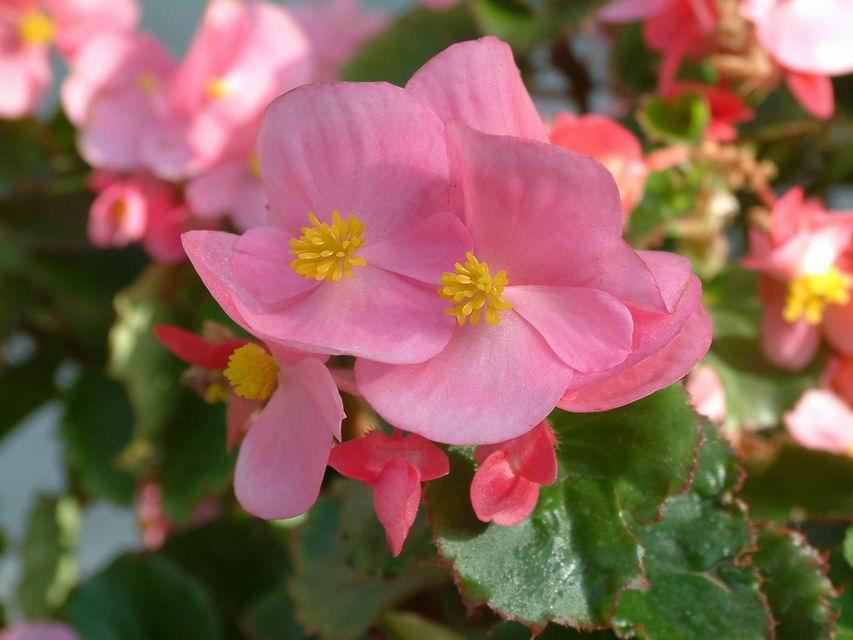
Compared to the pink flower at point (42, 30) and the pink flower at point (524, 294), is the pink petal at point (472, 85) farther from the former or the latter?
the pink flower at point (42, 30)

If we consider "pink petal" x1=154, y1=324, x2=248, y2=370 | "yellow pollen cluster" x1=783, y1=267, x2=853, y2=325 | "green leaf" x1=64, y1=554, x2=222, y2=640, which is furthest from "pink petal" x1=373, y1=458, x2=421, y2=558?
"green leaf" x1=64, y1=554, x2=222, y2=640

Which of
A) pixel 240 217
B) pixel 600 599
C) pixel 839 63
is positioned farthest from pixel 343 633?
pixel 839 63

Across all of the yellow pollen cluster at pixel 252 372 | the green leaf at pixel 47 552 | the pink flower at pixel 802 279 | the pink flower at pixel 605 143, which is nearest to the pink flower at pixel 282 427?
the yellow pollen cluster at pixel 252 372

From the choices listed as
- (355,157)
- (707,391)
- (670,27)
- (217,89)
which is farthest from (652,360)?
(217,89)

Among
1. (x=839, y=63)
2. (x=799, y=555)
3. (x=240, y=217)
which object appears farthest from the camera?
(x=240, y=217)

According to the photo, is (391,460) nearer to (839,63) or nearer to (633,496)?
(633,496)

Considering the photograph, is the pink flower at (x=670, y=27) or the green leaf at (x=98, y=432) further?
the green leaf at (x=98, y=432)
